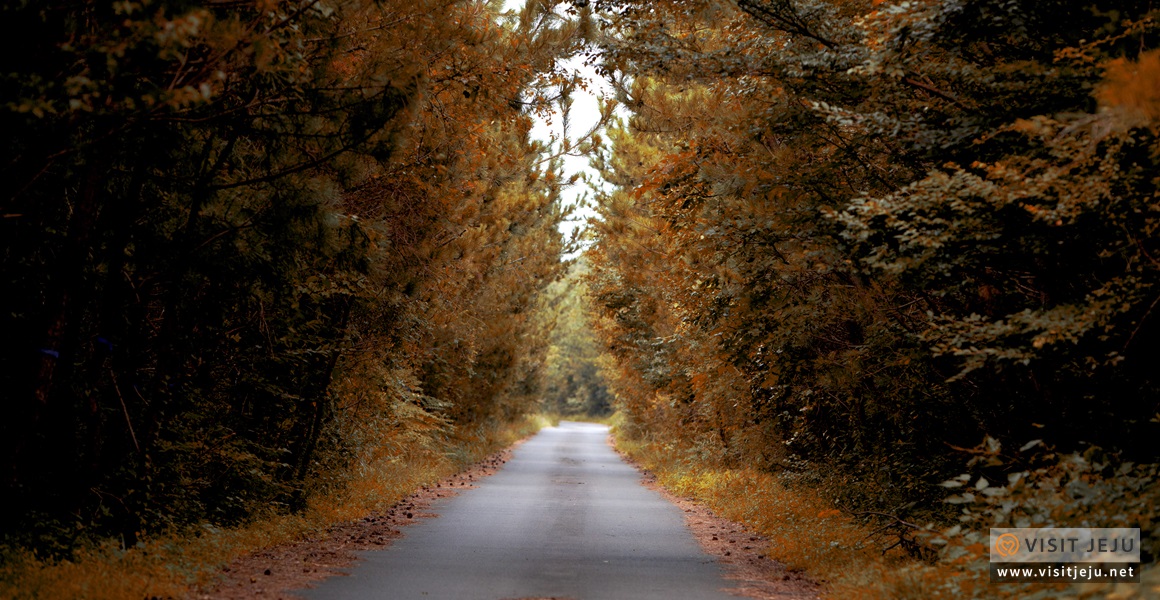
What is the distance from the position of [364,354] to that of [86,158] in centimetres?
693

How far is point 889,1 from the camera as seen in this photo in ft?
29.9

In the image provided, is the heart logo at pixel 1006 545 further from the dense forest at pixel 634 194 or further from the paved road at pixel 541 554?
the paved road at pixel 541 554

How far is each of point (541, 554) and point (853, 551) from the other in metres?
3.83

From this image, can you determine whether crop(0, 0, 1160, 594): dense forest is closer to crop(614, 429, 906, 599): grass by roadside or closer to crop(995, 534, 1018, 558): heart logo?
crop(995, 534, 1018, 558): heart logo

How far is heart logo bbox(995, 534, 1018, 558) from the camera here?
23.9 feet

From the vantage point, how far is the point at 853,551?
10750 millimetres

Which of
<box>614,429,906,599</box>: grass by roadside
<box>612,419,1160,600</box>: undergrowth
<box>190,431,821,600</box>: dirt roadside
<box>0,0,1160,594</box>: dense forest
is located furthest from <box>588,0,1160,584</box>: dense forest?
<box>190,431,821,600</box>: dirt roadside

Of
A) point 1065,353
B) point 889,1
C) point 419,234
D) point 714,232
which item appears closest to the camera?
point 1065,353

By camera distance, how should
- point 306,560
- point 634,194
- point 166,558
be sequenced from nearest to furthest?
1. point 166,558
2. point 306,560
3. point 634,194

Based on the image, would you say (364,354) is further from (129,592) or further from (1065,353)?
(1065,353)

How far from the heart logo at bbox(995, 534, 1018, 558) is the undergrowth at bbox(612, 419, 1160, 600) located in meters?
0.13


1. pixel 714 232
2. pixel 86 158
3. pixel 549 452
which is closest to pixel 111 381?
pixel 86 158

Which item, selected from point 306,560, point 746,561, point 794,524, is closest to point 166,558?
point 306,560

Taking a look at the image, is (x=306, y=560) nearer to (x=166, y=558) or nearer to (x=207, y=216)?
(x=166, y=558)
